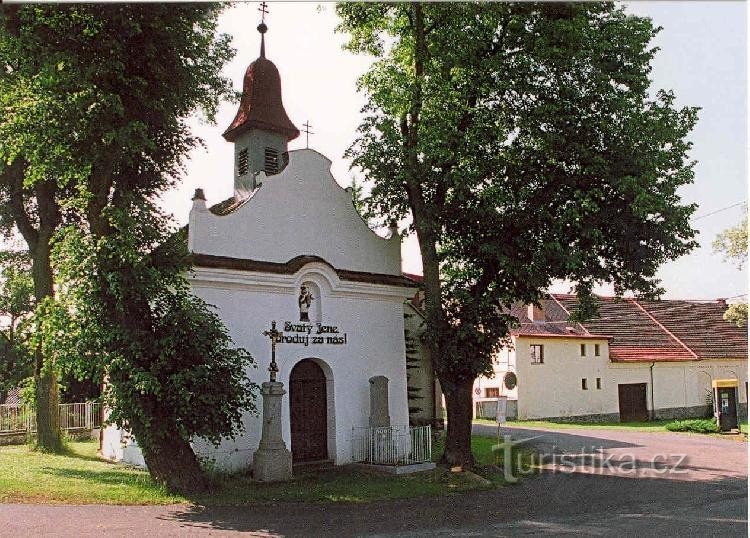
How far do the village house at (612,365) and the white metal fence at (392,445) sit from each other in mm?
14965

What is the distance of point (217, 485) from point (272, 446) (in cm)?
151

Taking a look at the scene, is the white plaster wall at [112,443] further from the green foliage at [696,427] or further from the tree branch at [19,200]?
the green foliage at [696,427]

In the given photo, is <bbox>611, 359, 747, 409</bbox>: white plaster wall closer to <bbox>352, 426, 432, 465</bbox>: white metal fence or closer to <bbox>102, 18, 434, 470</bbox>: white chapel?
<bbox>352, 426, 432, 465</bbox>: white metal fence

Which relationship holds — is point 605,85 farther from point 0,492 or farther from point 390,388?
point 0,492

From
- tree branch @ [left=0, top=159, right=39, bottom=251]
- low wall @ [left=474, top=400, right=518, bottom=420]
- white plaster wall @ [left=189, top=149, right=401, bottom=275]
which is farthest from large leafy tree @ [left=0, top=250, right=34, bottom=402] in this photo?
low wall @ [left=474, top=400, right=518, bottom=420]

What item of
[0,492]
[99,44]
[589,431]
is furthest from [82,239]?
[589,431]

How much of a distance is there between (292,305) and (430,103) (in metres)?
5.80

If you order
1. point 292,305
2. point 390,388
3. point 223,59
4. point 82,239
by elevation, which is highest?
point 223,59

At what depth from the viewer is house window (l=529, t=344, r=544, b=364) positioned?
111 feet

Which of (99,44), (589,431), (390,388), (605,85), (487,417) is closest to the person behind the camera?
(99,44)

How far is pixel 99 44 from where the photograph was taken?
12562 millimetres

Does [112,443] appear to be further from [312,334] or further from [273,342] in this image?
[312,334]

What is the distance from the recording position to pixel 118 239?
487 inches

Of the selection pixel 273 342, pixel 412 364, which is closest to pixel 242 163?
pixel 273 342
